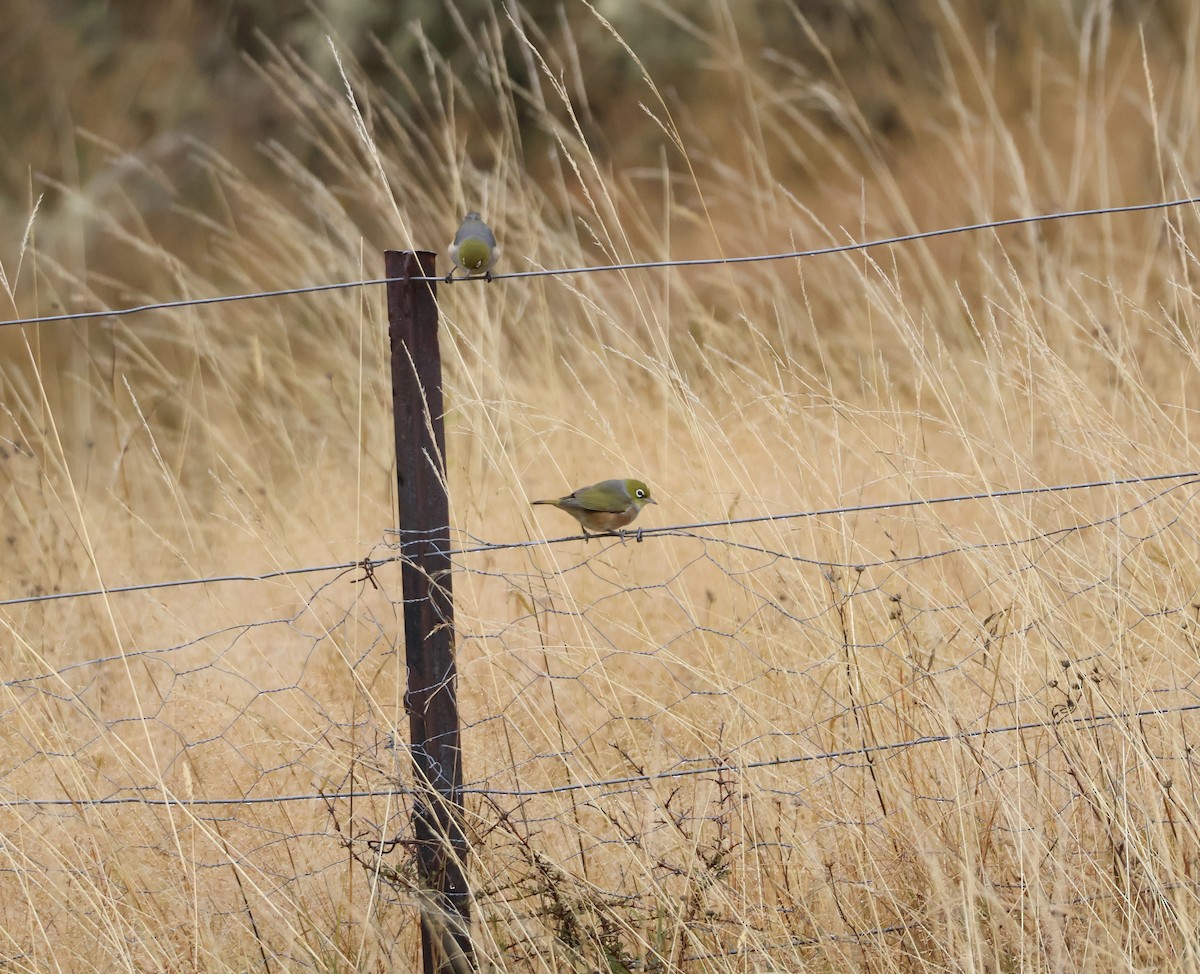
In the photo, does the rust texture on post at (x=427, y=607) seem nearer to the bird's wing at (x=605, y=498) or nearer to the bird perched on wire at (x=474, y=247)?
the bird's wing at (x=605, y=498)

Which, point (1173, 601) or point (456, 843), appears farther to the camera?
point (1173, 601)

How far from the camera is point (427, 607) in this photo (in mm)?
2484

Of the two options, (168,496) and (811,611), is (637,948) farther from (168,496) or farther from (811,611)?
(168,496)

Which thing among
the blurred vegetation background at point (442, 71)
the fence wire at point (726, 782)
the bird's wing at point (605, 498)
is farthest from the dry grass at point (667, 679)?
the blurred vegetation background at point (442, 71)

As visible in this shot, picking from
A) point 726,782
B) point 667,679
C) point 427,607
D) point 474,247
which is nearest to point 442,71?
point 474,247

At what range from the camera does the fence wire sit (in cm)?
248

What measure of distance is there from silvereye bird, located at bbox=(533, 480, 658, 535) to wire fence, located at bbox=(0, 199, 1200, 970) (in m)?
0.20

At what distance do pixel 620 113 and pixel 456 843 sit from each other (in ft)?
27.2

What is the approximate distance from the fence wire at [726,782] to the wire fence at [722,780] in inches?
0.6

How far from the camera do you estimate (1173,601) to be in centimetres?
322

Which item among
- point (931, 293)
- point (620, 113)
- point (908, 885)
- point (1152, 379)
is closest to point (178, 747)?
point (908, 885)

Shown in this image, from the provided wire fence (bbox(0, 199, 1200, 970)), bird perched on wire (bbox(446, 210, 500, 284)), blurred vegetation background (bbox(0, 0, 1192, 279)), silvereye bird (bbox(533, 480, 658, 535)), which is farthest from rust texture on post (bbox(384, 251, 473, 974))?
blurred vegetation background (bbox(0, 0, 1192, 279))

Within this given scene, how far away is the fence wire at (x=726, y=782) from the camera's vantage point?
2.48 m

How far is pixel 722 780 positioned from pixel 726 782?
0.14m
